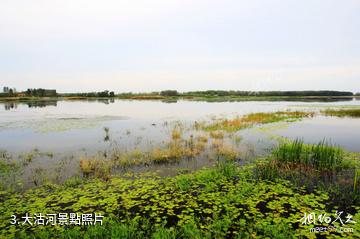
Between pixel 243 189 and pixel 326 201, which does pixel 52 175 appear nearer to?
pixel 243 189

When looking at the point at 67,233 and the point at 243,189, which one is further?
the point at 243,189

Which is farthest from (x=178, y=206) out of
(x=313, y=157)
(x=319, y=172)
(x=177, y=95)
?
(x=177, y=95)

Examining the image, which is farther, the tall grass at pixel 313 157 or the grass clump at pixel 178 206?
the tall grass at pixel 313 157

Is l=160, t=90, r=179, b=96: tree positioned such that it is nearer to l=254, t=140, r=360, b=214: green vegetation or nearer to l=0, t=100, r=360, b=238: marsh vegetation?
l=0, t=100, r=360, b=238: marsh vegetation

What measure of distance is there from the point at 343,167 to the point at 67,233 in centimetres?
1103

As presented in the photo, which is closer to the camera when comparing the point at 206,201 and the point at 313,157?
the point at 206,201

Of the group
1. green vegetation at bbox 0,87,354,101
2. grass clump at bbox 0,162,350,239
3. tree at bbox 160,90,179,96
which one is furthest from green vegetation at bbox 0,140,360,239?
tree at bbox 160,90,179,96

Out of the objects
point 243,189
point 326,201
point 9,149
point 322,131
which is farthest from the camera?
point 322,131

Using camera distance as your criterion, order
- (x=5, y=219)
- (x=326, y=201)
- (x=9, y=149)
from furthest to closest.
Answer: (x=9, y=149)
(x=326, y=201)
(x=5, y=219)

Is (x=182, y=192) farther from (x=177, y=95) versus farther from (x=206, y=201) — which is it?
(x=177, y=95)

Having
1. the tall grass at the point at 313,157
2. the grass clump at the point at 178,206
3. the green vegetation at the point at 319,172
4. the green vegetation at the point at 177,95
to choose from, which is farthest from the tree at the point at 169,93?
the grass clump at the point at 178,206

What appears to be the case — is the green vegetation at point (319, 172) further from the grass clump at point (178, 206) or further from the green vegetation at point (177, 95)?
the green vegetation at point (177, 95)

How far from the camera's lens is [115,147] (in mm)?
15594

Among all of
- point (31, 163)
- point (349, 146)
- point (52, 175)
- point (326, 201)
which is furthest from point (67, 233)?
point (349, 146)
